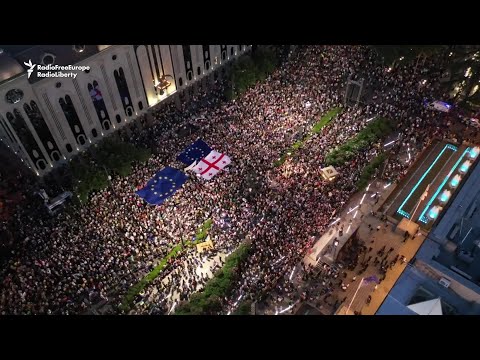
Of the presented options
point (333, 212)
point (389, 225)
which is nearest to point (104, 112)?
point (333, 212)

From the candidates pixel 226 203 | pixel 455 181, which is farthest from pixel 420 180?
pixel 226 203

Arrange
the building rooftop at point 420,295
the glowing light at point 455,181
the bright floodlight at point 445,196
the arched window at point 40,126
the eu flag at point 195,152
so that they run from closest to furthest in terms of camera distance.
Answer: the building rooftop at point 420,295 < the arched window at point 40,126 < the bright floodlight at point 445,196 < the glowing light at point 455,181 < the eu flag at point 195,152

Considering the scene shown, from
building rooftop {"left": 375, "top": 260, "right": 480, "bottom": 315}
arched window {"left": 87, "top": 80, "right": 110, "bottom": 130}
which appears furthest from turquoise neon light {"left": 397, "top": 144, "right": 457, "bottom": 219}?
arched window {"left": 87, "top": 80, "right": 110, "bottom": 130}

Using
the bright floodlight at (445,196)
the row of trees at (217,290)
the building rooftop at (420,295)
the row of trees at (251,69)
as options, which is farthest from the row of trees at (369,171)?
the row of trees at (251,69)

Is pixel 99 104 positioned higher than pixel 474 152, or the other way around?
pixel 99 104

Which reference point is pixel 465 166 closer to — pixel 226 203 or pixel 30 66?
pixel 226 203

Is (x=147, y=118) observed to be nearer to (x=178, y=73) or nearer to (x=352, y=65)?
(x=178, y=73)

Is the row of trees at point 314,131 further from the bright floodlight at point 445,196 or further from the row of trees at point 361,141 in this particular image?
the bright floodlight at point 445,196
